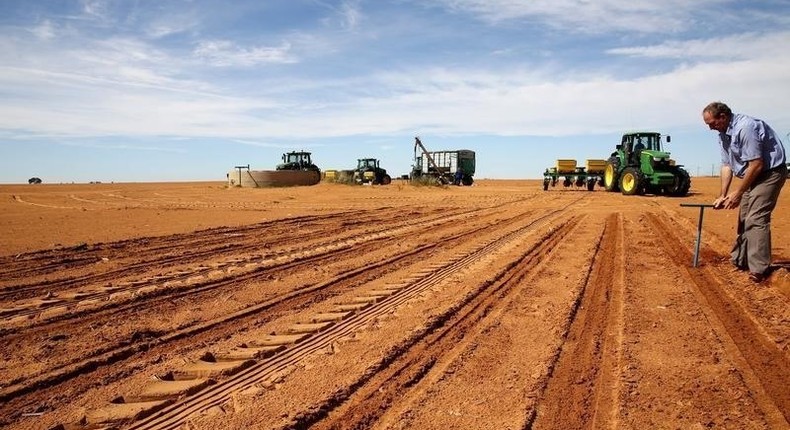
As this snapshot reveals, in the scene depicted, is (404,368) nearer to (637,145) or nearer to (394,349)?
(394,349)

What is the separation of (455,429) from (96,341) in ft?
9.64

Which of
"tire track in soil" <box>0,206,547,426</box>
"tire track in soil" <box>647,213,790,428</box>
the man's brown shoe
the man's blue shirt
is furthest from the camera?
the man's blue shirt

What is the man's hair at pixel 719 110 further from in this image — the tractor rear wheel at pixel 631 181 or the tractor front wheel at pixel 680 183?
the tractor front wheel at pixel 680 183

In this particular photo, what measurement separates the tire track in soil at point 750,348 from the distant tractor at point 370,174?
33.9 meters

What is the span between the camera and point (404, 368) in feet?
11.5

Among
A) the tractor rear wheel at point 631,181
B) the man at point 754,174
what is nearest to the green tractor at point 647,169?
the tractor rear wheel at point 631,181

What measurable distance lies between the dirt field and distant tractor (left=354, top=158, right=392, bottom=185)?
31.5m

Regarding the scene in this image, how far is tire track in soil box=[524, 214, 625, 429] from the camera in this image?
9.32 ft

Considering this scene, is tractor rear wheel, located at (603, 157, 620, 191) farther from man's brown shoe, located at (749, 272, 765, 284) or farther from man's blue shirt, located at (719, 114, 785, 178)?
man's brown shoe, located at (749, 272, 765, 284)

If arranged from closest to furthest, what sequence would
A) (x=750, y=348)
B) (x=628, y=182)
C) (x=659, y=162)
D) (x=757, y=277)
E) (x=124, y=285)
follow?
(x=750, y=348) → (x=757, y=277) → (x=124, y=285) → (x=659, y=162) → (x=628, y=182)

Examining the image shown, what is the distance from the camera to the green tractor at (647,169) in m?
21.4

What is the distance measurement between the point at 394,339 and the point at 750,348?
2.49 metres

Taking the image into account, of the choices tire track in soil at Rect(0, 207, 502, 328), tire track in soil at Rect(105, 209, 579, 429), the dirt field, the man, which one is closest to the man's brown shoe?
the man

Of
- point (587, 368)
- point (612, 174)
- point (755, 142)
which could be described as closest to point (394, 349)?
point (587, 368)
